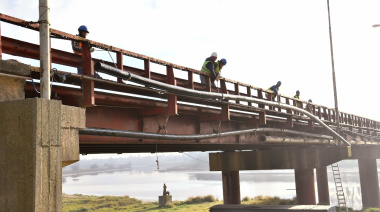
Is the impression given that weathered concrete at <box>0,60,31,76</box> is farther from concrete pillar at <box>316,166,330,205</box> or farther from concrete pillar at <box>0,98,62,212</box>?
concrete pillar at <box>316,166,330,205</box>

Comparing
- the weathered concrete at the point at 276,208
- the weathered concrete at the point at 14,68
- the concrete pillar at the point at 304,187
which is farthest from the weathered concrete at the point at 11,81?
the concrete pillar at the point at 304,187

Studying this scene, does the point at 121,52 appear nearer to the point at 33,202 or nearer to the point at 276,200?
the point at 33,202

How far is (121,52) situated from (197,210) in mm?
25217

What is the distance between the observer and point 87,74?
806 centimetres

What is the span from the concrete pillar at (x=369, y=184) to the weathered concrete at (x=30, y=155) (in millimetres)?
43140

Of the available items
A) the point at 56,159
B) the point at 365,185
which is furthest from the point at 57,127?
the point at 365,185

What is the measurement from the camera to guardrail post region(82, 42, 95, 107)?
806cm

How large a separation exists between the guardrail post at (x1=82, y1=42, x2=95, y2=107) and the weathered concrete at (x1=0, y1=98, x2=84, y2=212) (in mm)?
2446

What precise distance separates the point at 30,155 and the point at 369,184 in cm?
4379

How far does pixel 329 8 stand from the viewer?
25422 mm

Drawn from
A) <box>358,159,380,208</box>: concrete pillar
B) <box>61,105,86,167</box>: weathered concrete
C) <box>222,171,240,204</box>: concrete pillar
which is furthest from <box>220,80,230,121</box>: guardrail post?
<box>358,159,380,208</box>: concrete pillar

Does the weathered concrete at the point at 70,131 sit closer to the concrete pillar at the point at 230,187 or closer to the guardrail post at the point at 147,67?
the guardrail post at the point at 147,67

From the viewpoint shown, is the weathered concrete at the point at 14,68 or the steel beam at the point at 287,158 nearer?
the weathered concrete at the point at 14,68

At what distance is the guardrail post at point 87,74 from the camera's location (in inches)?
317
